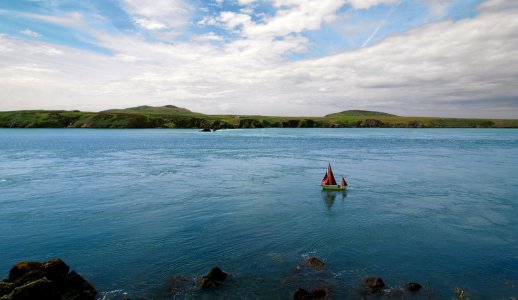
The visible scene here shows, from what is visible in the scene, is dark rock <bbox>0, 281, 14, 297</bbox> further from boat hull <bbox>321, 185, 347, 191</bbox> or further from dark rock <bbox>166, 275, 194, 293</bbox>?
boat hull <bbox>321, 185, 347, 191</bbox>

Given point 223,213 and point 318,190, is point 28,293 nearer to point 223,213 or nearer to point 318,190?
point 223,213

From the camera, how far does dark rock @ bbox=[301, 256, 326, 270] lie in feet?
69.5

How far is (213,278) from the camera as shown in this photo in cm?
1909

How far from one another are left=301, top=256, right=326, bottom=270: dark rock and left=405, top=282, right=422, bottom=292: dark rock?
188 inches

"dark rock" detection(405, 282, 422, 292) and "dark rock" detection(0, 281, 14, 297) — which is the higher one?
"dark rock" detection(0, 281, 14, 297)

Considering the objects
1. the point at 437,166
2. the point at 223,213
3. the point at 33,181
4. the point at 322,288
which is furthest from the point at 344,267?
the point at 437,166

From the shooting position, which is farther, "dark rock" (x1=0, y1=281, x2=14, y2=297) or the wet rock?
the wet rock

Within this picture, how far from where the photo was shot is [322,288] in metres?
18.5

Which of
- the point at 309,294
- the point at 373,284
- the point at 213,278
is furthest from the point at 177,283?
the point at 373,284

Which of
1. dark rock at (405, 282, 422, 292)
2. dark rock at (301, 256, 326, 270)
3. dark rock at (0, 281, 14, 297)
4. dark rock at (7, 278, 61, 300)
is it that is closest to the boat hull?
dark rock at (301, 256, 326, 270)

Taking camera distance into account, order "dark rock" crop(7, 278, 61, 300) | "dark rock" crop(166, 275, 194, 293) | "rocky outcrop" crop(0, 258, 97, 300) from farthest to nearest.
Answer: "dark rock" crop(166, 275, 194, 293)
"rocky outcrop" crop(0, 258, 97, 300)
"dark rock" crop(7, 278, 61, 300)

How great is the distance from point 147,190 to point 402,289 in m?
32.4

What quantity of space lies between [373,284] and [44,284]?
1635 centimetres

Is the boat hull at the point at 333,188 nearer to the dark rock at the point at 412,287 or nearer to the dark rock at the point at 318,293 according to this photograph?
the dark rock at the point at 412,287
